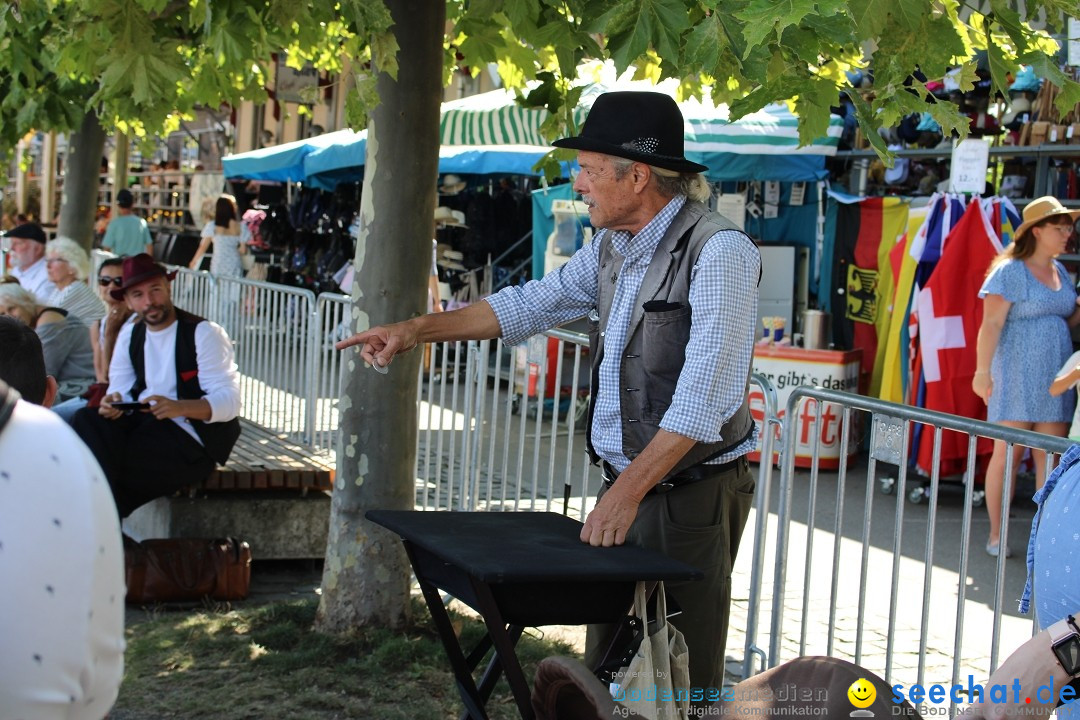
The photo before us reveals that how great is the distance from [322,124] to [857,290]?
17210 mm

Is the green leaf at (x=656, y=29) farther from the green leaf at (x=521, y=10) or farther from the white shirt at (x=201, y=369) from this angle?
the white shirt at (x=201, y=369)

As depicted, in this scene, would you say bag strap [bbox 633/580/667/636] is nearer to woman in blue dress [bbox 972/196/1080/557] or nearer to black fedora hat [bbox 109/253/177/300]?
black fedora hat [bbox 109/253/177/300]

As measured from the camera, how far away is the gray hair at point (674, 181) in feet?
11.5

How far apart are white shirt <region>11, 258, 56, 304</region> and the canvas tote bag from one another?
6.47 m

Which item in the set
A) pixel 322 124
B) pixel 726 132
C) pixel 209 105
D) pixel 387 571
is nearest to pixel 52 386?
pixel 387 571

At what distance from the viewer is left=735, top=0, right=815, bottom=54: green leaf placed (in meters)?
2.55

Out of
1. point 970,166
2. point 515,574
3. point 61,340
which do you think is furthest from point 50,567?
point 970,166

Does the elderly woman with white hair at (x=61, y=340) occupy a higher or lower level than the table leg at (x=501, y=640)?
higher

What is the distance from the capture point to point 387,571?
5.19 metres

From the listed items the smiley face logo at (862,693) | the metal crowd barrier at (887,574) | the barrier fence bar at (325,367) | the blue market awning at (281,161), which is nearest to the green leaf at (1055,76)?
the metal crowd barrier at (887,574)

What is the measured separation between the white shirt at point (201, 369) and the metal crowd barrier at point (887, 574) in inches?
111

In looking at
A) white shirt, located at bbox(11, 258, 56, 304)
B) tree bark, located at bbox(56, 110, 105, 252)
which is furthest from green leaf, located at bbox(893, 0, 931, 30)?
tree bark, located at bbox(56, 110, 105, 252)

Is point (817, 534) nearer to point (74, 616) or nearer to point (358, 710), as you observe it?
point (358, 710)

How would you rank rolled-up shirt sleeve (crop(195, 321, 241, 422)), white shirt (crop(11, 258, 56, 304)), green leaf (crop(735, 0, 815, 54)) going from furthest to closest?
white shirt (crop(11, 258, 56, 304)), rolled-up shirt sleeve (crop(195, 321, 241, 422)), green leaf (crop(735, 0, 815, 54))
